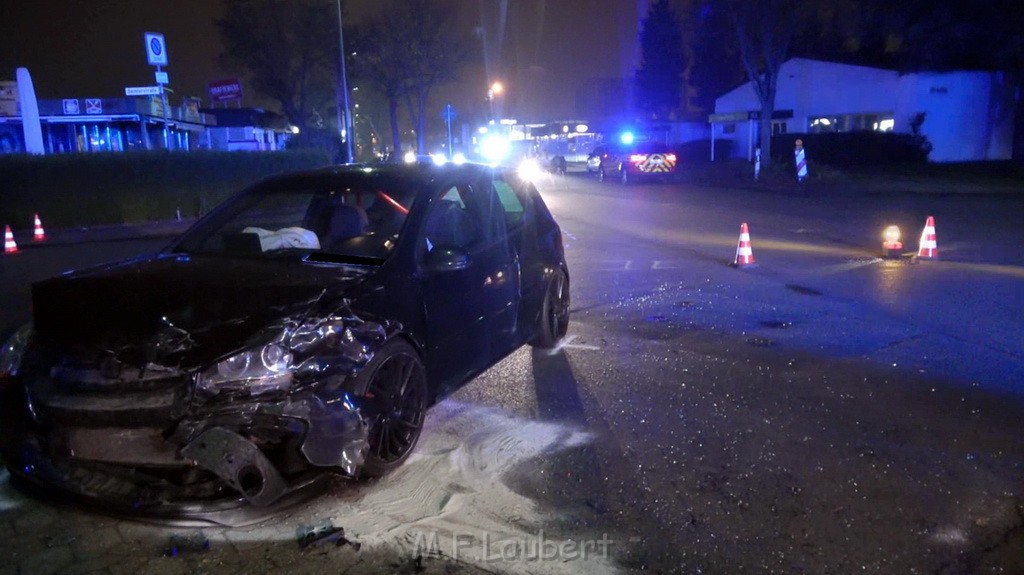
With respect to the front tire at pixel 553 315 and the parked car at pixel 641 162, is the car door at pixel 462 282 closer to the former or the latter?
the front tire at pixel 553 315

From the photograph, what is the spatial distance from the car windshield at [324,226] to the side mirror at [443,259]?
258 millimetres

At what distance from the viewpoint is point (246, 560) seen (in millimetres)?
3871

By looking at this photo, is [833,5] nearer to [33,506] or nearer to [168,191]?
[168,191]

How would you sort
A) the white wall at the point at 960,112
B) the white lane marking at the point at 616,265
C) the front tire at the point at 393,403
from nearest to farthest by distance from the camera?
the front tire at the point at 393,403
the white lane marking at the point at 616,265
the white wall at the point at 960,112

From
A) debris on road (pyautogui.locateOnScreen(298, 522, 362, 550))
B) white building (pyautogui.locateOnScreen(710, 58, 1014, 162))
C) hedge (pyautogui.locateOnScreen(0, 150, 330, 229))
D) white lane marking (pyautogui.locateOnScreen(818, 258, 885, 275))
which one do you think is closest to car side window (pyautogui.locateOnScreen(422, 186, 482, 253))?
debris on road (pyautogui.locateOnScreen(298, 522, 362, 550))

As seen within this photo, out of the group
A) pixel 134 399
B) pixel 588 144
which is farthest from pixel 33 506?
pixel 588 144

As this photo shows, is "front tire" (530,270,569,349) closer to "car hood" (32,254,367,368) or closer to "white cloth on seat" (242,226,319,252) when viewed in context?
"white cloth on seat" (242,226,319,252)

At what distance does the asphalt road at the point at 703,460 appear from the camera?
396cm

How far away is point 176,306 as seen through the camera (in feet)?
14.3

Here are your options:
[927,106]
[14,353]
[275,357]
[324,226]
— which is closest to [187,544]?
[275,357]

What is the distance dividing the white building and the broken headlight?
3560cm

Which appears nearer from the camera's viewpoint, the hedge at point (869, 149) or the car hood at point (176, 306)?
the car hood at point (176, 306)

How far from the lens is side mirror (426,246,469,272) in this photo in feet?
17.3

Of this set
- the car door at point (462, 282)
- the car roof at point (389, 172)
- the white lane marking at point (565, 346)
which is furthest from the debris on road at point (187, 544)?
the white lane marking at point (565, 346)
